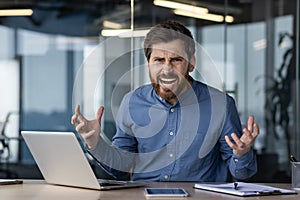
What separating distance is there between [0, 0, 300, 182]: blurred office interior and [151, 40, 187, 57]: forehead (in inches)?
140

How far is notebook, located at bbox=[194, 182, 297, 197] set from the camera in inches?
102

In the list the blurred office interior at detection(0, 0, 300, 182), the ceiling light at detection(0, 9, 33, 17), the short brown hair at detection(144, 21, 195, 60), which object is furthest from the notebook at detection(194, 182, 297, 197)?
the ceiling light at detection(0, 9, 33, 17)

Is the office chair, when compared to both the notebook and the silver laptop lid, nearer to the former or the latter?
the silver laptop lid

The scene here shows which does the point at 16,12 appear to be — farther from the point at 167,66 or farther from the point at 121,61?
the point at 167,66

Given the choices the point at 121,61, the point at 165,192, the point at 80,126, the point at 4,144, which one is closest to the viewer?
the point at 165,192

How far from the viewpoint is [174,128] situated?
323cm

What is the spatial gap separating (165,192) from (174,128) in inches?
25.8

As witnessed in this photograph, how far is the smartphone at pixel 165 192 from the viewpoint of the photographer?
2.54 m

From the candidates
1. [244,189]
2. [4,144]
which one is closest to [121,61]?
[4,144]

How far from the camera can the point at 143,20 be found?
7074 millimetres

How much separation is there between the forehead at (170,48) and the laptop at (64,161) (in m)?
0.58

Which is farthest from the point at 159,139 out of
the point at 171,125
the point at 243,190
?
the point at 243,190

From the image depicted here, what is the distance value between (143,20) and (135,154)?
155 inches

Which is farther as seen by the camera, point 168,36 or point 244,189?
point 168,36
